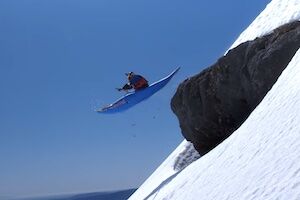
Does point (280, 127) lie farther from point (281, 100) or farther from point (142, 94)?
point (142, 94)

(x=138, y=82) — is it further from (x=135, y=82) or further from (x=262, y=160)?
(x=262, y=160)

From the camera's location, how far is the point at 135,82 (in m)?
27.5

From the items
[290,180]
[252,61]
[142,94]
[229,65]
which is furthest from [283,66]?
[142,94]

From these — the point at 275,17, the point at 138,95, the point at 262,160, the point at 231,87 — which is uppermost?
the point at 138,95

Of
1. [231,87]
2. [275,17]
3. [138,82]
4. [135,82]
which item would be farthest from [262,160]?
[138,82]

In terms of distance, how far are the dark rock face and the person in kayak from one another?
9.34 m

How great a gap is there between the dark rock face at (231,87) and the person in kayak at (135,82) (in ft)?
30.7

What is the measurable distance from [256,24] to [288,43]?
7.05 m

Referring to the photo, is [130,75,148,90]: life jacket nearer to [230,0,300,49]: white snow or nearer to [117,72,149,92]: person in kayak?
[117,72,149,92]: person in kayak

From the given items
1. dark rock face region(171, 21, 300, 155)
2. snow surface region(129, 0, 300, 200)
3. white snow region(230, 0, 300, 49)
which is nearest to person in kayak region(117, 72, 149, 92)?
dark rock face region(171, 21, 300, 155)

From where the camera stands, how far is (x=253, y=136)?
8.54 m

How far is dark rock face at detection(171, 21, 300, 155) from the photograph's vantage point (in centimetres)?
1247

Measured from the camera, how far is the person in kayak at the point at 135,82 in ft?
88.8

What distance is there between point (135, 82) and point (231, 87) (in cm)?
1306
